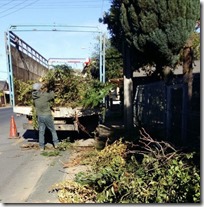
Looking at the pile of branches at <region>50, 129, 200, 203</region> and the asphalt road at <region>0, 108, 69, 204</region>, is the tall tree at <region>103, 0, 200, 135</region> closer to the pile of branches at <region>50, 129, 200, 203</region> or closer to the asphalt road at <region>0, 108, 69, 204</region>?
the asphalt road at <region>0, 108, 69, 204</region>

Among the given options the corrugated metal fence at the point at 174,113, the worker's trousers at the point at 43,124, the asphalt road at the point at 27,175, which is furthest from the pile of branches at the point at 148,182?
the worker's trousers at the point at 43,124

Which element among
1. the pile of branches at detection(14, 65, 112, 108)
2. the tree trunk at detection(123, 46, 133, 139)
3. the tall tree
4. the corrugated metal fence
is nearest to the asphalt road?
the pile of branches at detection(14, 65, 112, 108)

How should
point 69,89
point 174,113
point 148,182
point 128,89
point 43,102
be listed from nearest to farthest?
point 148,182
point 174,113
point 43,102
point 69,89
point 128,89

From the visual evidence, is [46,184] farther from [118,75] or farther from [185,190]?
[118,75]

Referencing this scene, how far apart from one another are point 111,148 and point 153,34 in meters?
3.22

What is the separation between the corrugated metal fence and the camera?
734 cm

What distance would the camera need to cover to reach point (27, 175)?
22.1 feet

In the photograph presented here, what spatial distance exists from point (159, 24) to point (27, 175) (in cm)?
460

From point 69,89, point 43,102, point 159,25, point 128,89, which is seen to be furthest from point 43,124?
point 159,25

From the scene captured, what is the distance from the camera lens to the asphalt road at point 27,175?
5302mm

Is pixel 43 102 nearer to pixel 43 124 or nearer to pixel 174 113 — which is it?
pixel 43 124

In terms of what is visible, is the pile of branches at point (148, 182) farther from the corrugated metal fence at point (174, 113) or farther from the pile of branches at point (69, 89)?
the pile of branches at point (69, 89)

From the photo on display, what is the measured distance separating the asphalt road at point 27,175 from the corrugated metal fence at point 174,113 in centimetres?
247

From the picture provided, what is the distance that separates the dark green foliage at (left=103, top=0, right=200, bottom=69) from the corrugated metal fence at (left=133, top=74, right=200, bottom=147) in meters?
0.86
